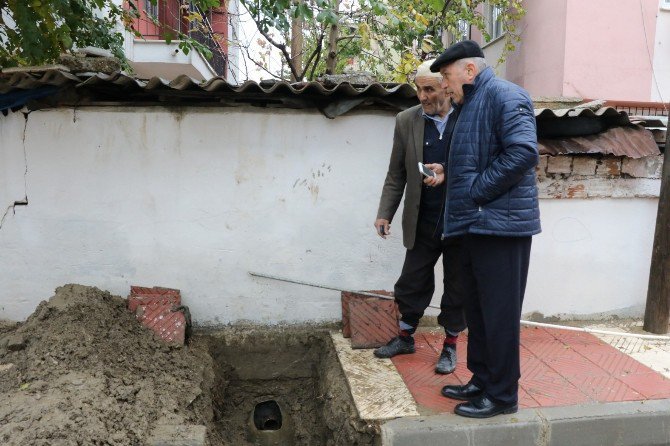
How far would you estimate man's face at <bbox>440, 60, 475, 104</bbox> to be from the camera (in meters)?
2.86

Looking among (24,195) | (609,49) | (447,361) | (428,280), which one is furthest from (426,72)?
(609,49)

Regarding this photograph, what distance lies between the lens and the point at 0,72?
4.05 meters

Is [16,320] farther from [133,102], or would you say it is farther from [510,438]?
[510,438]

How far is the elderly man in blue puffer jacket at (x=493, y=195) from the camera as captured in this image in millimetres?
2695

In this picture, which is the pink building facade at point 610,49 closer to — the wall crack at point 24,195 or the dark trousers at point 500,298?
the dark trousers at point 500,298

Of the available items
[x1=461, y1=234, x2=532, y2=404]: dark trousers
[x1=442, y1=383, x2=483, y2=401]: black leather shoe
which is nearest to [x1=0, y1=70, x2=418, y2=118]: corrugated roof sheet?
[x1=461, y1=234, x2=532, y2=404]: dark trousers

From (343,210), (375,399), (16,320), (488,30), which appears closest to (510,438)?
(375,399)

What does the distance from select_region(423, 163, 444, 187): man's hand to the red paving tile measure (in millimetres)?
1416

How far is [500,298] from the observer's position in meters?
2.86

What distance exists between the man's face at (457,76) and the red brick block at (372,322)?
2.03 m

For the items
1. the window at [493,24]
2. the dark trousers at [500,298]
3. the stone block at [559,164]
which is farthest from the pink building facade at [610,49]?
the dark trousers at [500,298]

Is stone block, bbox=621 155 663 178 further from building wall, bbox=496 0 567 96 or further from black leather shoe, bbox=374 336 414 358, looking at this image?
building wall, bbox=496 0 567 96

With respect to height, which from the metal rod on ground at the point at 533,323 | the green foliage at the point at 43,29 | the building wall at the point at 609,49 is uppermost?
the building wall at the point at 609,49

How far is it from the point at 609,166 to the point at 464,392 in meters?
2.76
